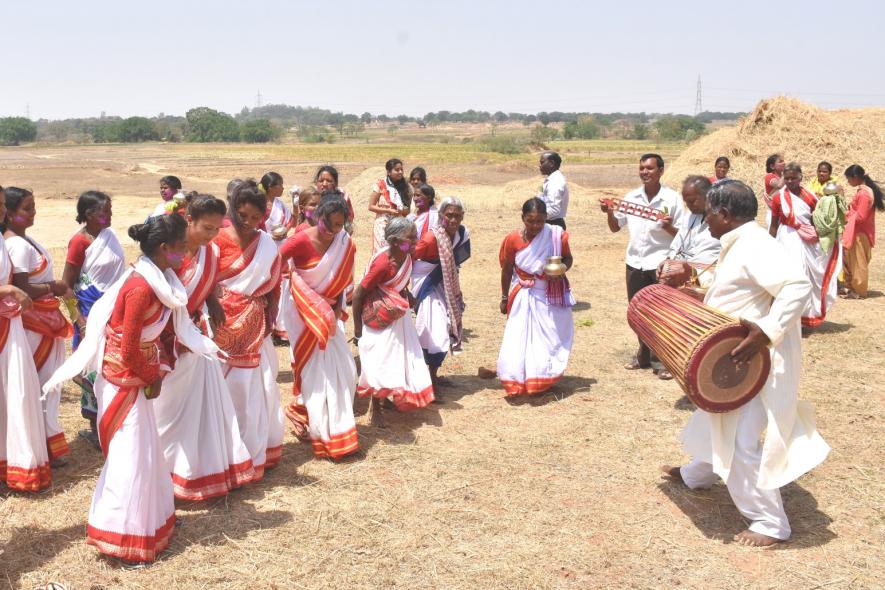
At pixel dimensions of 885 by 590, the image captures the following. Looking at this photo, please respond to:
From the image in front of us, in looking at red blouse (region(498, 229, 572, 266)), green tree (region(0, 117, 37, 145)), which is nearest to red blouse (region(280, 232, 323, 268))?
red blouse (region(498, 229, 572, 266))

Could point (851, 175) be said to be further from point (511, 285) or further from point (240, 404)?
point (240, 404)

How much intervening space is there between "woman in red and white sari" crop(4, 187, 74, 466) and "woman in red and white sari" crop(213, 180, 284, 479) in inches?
46.6

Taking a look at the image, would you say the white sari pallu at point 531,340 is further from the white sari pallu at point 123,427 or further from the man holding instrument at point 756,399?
the white sari pallu at point 123,427

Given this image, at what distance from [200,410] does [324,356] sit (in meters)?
1.10

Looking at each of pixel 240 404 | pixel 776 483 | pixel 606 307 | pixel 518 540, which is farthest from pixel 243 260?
pixel 606 307

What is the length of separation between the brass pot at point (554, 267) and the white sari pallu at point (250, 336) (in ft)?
8.10

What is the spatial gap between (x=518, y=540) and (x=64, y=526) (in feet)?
8.87

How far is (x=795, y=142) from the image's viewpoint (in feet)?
74.4

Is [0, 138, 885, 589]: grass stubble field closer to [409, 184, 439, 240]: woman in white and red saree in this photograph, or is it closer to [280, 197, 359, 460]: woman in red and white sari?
[280, 197, 359, 460]: woman in red and white sari

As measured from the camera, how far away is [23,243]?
5.33 m

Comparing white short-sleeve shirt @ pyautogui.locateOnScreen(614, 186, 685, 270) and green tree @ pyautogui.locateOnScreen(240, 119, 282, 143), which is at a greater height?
green tree @ pyautogui.locateOnScreen(240, 119, 282, 143)

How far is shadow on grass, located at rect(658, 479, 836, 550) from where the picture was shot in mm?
4781

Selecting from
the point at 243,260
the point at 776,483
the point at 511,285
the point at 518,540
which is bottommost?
the point at 518,540

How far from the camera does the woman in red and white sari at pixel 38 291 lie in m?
5.30
